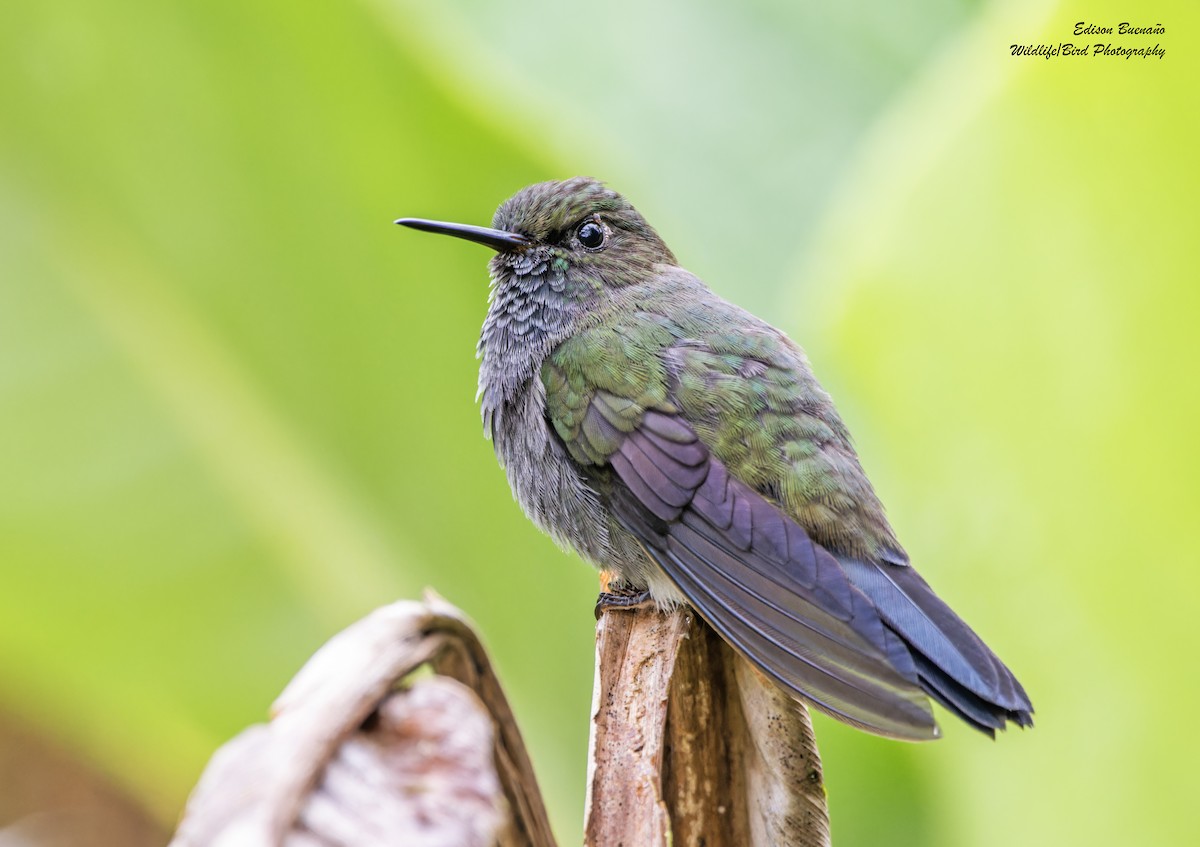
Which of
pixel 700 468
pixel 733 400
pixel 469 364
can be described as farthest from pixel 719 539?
pixel 469 364

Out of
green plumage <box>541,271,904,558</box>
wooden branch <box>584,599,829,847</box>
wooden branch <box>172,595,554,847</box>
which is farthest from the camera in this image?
green plumage <box>541,271,904,558</box>

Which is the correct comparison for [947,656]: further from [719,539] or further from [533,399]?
[533,399]

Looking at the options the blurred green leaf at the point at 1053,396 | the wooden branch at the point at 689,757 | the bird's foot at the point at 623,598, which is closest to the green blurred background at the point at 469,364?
the blurred green leaf at the point at 1053,396

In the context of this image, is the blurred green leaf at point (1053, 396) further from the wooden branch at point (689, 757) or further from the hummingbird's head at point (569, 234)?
the wooden branch at point (689, 757)

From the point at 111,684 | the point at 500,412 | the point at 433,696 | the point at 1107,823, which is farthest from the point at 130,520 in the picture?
the point at 1107,823

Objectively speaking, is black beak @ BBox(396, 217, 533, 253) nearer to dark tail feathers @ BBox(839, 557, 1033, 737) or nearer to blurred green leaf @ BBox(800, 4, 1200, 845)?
blurred green leaf @ BBox(800, 4, 1200, 845)

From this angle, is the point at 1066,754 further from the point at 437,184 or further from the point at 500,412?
the point at 437,184

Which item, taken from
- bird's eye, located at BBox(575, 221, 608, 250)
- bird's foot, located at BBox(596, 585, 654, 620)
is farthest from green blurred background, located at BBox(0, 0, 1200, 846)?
bird's foot, located at BBox(596, 585, 654, 620)
